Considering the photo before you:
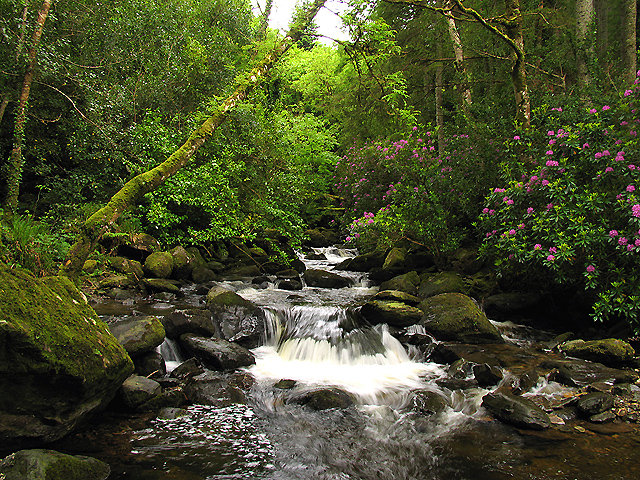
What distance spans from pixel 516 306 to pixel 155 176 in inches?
297

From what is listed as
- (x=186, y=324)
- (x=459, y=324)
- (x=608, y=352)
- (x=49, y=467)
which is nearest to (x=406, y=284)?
(x=459, y=324)

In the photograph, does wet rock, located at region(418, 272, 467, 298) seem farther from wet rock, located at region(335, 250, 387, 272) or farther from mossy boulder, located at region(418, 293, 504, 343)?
wet rock, located at region(335, 250, 387, 272)

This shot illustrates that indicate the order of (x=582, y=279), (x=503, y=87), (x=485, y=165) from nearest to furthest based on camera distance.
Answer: (x=582, y=279), (x=485, y=165), (x=503, y=87)

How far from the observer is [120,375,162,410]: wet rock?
4.38 metres

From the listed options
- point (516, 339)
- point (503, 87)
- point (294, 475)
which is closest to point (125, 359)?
point (294, 475)

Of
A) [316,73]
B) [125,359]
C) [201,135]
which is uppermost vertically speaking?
[316,73]

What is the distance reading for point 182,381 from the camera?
5215mm

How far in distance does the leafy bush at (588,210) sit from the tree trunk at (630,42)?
12.0 feet

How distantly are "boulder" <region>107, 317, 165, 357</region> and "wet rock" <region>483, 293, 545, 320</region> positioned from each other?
6.73 metres

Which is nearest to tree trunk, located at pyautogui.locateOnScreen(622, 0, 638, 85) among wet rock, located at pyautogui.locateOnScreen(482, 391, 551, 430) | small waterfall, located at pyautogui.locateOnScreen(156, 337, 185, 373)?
wet rock, located at pyautogui.locateOnScreen(482, 391, 551, 430)

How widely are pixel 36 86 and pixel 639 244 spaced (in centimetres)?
1276

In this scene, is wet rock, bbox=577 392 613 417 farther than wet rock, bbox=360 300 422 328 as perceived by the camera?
No

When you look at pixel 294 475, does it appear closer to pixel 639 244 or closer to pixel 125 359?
pixel 125 359

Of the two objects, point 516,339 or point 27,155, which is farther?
point 27,155
